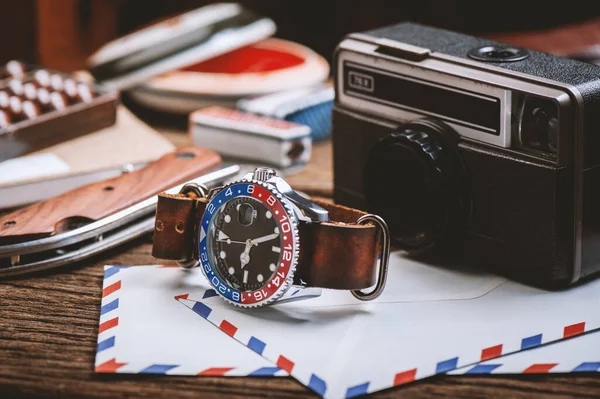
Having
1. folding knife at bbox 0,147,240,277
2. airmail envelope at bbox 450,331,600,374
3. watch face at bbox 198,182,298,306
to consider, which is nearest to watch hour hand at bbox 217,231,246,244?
watch face at bbox 198,182,298,306

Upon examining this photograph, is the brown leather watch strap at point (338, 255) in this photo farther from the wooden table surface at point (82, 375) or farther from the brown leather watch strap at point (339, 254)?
the wooden table surface at point (82, 375)

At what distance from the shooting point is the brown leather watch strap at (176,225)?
92 cm

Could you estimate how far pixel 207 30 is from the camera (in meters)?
1.46

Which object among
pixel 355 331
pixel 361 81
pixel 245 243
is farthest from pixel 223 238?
pixel 361 81

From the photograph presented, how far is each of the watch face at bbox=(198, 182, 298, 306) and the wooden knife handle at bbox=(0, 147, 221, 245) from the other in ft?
0.55

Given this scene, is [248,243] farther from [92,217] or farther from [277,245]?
[92,217]

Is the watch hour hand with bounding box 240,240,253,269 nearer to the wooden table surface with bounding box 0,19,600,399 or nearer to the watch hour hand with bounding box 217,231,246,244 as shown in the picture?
the watch hour hand with bounding box 217,231,246,244

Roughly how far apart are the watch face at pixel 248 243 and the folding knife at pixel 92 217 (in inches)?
4.2

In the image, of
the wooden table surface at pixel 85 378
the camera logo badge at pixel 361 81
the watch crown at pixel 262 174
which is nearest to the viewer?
the wooden table surface at pixel 85 378

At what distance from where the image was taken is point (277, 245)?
2.82 feet

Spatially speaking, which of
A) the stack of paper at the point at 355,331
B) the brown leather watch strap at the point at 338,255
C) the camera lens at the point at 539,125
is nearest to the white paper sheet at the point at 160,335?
the stack of paper at the point at 355,331

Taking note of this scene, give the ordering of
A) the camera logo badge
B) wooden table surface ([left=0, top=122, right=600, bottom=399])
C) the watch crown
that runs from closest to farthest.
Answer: wooden table surface ([left=0, top=122, right=600, bottom=399]) < the watch crown < the camera logo badge

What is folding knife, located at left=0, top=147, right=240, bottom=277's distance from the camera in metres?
0.96

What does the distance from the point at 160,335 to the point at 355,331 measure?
0.58 feet
